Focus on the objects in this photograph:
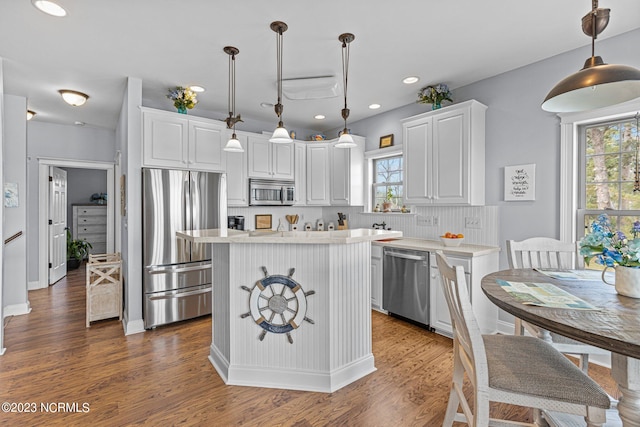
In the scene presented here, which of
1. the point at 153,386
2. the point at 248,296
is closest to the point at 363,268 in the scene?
the point at 248,296

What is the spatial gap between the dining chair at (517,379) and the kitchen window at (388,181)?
3154mm

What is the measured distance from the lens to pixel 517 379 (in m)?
1.31

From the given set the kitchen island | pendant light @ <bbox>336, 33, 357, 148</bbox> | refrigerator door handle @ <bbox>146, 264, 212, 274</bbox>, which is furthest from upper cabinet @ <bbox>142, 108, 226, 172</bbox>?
pendant light @ <bbox>336, 33, 357, 148</bbox>

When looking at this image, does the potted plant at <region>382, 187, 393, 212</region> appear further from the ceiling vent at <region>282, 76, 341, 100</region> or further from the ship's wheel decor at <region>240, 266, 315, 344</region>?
the ship's wheel decor at <region>240, 266, 315, 344</region>

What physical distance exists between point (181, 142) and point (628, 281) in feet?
12.7

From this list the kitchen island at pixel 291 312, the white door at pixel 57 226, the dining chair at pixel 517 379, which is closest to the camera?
A: the dining chair at pixel 517 379

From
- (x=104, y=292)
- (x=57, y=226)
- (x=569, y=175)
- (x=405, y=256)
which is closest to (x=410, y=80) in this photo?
(x=569, y=175)

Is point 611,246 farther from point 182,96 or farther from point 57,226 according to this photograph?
point 57,226

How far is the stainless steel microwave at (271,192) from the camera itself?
450 centimetres

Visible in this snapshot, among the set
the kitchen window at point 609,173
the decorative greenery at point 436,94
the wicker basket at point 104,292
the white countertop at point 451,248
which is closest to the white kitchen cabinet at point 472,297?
the white countertop at point 451,248

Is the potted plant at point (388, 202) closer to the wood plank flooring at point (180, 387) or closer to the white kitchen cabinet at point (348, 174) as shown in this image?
the white kitchen cabinet at point (348, 174)

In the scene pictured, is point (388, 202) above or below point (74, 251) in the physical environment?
above

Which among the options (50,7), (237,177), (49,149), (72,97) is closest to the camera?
(50,7)

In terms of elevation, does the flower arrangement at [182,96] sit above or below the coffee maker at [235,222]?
above
